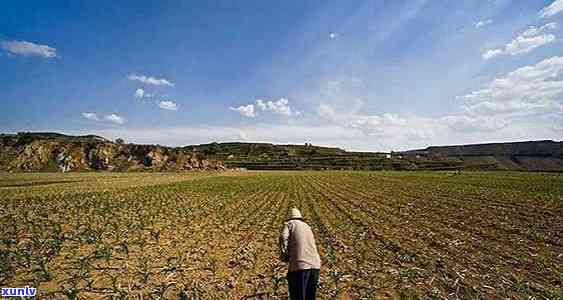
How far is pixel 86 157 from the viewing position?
276 ft

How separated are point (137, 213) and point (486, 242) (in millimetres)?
16354

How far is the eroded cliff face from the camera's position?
266 ft

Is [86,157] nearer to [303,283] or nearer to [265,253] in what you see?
[265,253]

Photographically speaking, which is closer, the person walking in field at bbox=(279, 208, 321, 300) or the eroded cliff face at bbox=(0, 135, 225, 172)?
the person walking in field at bbox=(279, 208, 321, 300)

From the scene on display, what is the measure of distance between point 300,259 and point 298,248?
0.17 m

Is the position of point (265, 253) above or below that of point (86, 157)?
below

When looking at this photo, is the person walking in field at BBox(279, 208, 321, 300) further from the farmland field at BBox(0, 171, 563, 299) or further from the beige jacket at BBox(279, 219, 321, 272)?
the farmland field at BBox(0, 171, 563, 299)

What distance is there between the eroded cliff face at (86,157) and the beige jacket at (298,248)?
86292 millimetres

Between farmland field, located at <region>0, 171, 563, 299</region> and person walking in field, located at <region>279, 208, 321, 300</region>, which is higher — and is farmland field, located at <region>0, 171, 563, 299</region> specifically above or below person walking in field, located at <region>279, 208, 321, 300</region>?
below
